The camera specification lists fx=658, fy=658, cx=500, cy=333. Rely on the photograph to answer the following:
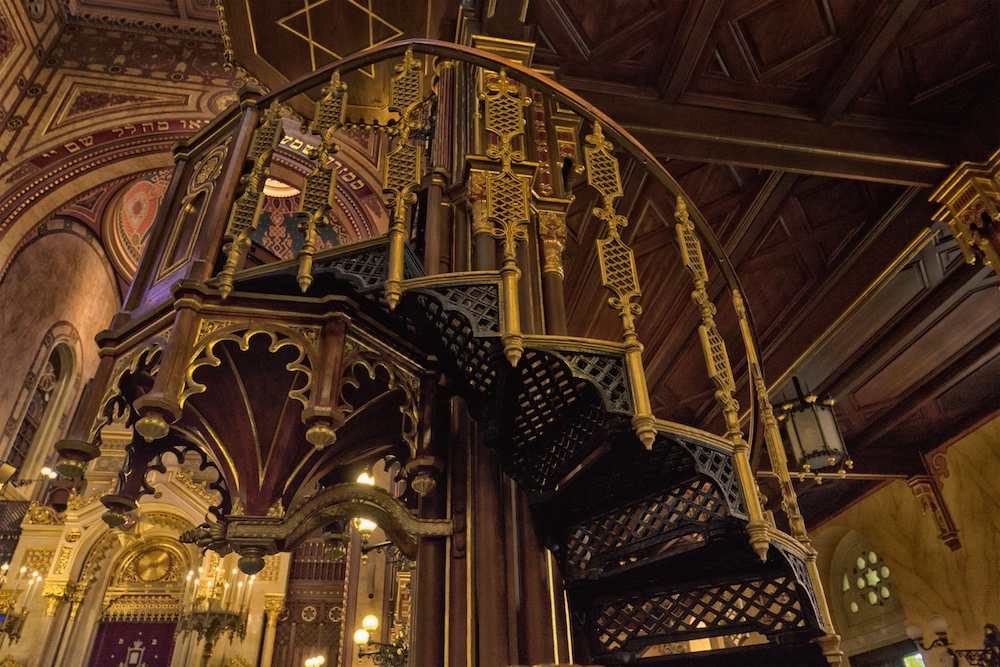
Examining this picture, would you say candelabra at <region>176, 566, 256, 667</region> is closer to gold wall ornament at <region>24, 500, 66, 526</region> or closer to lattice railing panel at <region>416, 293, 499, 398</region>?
gold wall ornament at <region>24, 500, 66, 526</region>

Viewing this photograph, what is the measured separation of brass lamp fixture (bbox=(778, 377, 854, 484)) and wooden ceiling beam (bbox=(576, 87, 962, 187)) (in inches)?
80.5

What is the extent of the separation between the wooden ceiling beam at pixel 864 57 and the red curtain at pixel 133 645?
13.4 metres

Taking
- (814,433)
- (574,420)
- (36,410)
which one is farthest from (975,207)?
(36,410)

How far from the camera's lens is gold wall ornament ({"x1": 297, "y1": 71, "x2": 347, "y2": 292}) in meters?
2.60

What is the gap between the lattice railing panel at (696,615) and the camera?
262cm

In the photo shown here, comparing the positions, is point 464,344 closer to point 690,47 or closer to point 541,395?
point 541,395

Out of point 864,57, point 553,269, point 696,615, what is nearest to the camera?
point 696,615

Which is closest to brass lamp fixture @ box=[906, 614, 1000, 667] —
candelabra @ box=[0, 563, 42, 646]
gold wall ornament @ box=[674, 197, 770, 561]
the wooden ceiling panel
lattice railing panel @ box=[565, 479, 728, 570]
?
the wooden ceiling panel

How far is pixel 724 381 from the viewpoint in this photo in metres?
2.66

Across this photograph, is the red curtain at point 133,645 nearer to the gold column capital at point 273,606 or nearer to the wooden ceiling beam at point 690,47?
the gold column capital at point 273,606

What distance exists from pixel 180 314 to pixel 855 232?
5238 millimetres

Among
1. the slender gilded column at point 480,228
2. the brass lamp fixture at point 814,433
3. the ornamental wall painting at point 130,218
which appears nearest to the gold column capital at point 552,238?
the slender gilded column at point 480,228

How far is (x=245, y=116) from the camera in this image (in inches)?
137

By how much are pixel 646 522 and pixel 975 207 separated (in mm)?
3676
